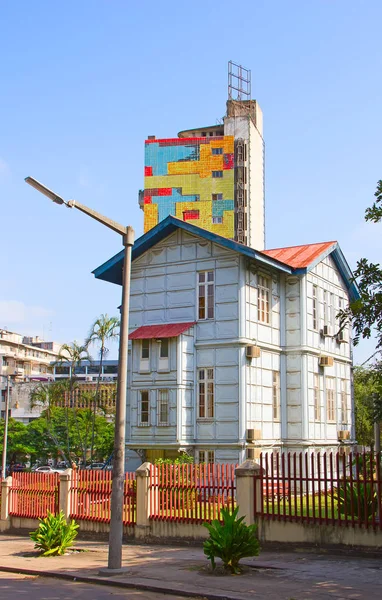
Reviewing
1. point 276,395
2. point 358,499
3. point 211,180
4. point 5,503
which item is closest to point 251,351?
point 276,395

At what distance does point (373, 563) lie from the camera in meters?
13.2

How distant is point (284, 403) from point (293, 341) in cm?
252

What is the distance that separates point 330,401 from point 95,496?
1455 centimetres

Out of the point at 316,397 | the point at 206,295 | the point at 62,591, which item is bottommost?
the point at 62,591

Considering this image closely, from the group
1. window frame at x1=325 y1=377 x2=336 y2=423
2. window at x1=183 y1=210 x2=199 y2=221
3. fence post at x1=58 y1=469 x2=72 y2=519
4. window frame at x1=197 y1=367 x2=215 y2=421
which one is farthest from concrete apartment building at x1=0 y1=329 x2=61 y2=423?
fence post at x1=58 y1=469 x2=72 y2=519

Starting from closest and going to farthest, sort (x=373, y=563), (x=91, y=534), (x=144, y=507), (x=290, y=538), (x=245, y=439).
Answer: (x=373, y=563)
(x=290, y=538)
(x=144, y=507)
(x=91, y=534)
(x=245, y=439)

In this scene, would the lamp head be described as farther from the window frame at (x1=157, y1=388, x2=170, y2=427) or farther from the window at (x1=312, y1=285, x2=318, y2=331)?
the window at (x1=312, y1=285, x2=318, y2=331)

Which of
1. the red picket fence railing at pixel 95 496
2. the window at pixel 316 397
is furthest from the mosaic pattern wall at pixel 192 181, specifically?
the red picket fence railing at pixel 95 496

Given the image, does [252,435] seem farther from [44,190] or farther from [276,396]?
[44,190]

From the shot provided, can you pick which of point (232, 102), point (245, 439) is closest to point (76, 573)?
point (245, 439)

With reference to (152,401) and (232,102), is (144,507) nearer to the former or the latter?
(152,401)

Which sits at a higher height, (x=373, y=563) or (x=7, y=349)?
(x=7, y=349)

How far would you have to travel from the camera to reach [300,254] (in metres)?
29.8

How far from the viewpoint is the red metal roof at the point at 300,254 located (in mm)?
28344
